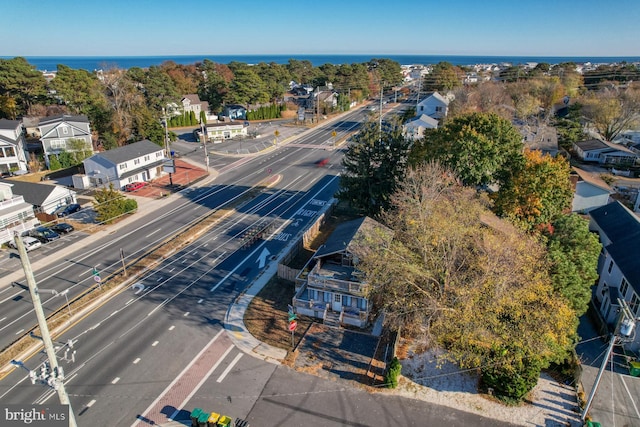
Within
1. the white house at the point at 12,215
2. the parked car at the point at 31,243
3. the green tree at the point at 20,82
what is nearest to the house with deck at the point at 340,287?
the parked car at the point at 31,243

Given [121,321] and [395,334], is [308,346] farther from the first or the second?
[121,321]

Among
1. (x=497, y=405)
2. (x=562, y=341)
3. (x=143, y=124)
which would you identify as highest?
(x=143, y=124)

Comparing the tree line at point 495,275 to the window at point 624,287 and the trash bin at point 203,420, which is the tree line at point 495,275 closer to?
the window at point 624,287

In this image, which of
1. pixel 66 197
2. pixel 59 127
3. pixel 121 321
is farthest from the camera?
pixel 59 127

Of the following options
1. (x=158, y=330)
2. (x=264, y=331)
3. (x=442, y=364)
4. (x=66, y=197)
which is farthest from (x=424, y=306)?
(x=66, y=197)

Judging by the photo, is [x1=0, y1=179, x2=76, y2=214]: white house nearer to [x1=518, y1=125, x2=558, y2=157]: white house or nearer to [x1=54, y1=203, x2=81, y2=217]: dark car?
[x1=54, y1=203, x2=81, y2=217]: dark car

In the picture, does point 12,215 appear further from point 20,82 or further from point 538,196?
point 20,82
